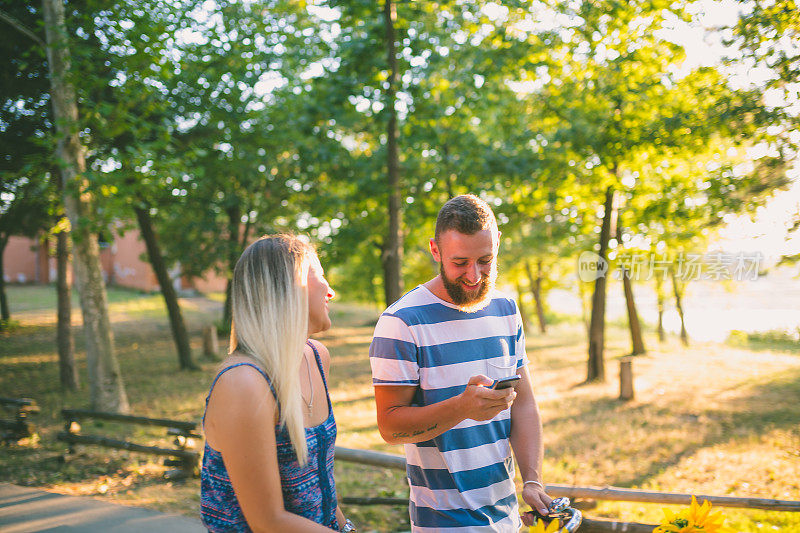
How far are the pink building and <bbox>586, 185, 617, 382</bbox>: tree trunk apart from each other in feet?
87.9

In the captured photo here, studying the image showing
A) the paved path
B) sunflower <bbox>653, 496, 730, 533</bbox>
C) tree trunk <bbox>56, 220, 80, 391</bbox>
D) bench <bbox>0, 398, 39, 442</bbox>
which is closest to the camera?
sunflower <bbox>653, 496, 730, 533</bbox>

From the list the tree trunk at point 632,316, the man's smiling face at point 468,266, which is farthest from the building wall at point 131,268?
the man's smiling face at point 468,266

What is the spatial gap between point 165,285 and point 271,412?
14347mm

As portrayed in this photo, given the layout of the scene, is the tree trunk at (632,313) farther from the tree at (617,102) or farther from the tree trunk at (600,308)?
the tree at (617,102)

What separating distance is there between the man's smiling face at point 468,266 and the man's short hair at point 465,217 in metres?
0.02

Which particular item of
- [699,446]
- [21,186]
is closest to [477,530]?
[699,446]

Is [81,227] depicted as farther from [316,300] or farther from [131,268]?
→ [131,268]

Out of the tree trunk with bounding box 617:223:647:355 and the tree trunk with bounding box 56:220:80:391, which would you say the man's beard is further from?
the tree trunk with bounding box 617:223:647:355

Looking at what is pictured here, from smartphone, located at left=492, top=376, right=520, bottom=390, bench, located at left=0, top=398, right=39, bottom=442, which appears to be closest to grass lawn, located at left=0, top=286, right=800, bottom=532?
bench, located at left=0, top=398, right=39, bottom=442

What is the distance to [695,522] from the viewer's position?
2.32m

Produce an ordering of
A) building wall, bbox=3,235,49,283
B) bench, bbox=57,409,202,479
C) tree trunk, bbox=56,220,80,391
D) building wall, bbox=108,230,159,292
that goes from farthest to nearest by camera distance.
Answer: building wall, bbox=3,235,49,283, building wall, bbox=108,230,159,292, tree trunk, bbox=56,220,80,391, bench, bbox=57,409,202,479

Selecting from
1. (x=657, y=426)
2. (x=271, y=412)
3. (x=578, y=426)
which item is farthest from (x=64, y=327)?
(x=271, y=412)

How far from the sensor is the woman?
1645 millimetres

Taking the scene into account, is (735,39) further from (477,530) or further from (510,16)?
(477,530)
